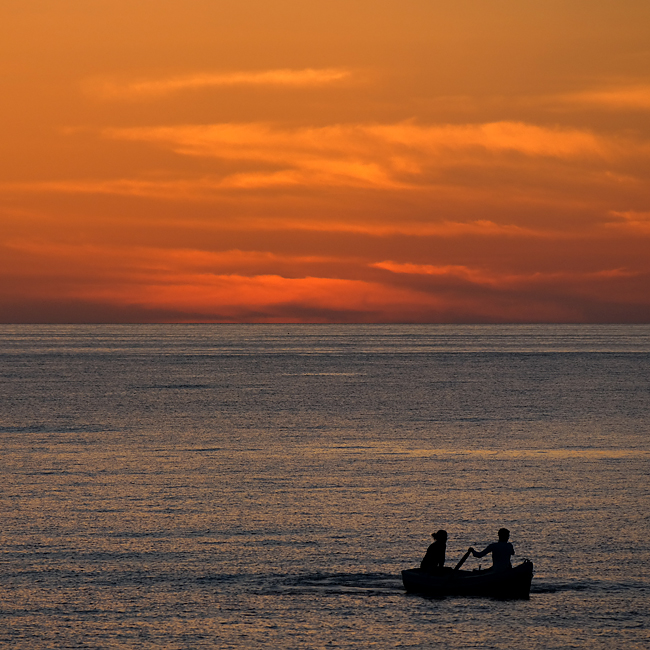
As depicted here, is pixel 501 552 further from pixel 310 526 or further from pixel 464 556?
pixel 310 526

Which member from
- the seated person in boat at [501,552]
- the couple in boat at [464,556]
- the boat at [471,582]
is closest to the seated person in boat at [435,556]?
the couple in boat at [464,556]

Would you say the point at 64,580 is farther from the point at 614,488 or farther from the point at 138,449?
the point at 138,449

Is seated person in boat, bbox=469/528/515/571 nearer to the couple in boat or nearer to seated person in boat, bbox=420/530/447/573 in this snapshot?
the couple in boat

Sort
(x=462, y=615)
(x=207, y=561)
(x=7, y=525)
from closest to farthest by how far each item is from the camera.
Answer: (x=462, y=615)
(x=207, y=561)
(x=7, y=525)

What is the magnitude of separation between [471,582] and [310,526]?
11.8 m

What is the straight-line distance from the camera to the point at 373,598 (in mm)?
32469

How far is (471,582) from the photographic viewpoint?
32844 millimetres

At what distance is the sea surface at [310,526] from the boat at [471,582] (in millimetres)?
366

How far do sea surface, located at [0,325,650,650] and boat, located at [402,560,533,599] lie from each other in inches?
14.4

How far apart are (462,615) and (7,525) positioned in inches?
875

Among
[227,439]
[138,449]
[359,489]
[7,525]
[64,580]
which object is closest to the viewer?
[64,580]

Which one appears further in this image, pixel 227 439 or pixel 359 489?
pixel 227 439

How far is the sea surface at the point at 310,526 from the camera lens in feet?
98.0

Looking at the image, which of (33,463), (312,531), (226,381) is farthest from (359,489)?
(226,381)
